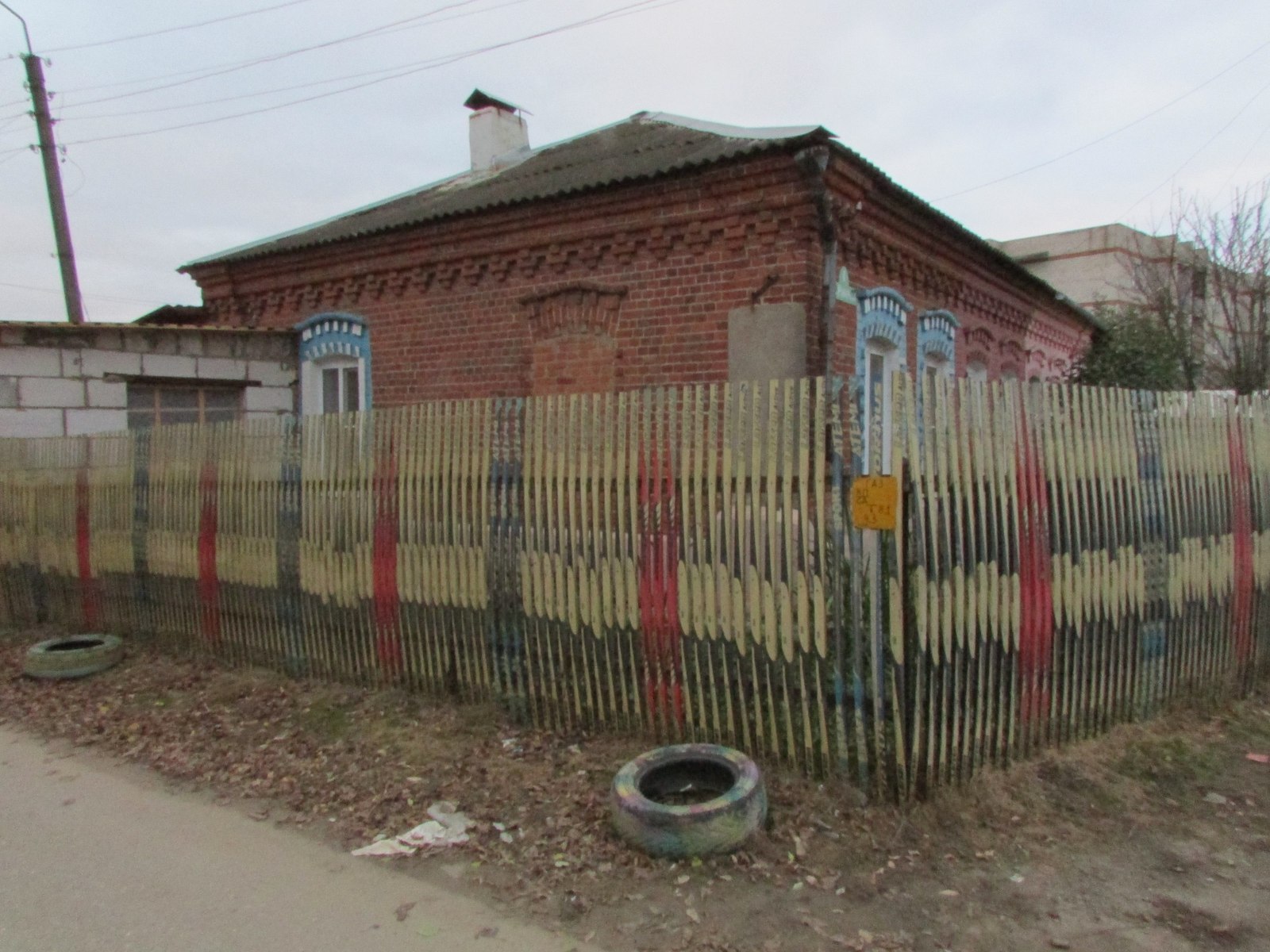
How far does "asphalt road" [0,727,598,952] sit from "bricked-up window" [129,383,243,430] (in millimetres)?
6454

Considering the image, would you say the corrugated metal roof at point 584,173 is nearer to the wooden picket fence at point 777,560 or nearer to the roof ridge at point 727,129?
the roof ridge at point 727,129

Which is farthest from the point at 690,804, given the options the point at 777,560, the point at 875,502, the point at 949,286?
the point at 949,286

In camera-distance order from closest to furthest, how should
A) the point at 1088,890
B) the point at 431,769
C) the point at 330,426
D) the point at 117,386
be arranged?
the point at 1088,890 < the point at 431,769 < the point at 330,426 < the point at 117,386

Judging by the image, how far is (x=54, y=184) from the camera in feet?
53.1

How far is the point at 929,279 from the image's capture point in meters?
10.1

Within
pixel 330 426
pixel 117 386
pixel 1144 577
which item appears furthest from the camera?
pixel 117 386

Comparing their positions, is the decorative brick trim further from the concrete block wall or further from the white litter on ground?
the white litter on ground

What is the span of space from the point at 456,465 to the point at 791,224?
151 inches

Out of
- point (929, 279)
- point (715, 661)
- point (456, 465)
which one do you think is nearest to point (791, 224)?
point (929, 279)

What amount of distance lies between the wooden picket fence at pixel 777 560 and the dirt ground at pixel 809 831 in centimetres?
24

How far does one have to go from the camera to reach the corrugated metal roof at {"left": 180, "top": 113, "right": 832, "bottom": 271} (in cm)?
808

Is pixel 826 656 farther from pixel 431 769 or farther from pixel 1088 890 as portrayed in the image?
pixel 431 769

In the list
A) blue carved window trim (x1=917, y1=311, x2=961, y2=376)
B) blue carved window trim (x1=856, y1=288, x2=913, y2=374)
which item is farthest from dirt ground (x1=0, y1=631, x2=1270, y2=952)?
blue carved window trim (x1=917, y1=311, x2=961, y2=376)

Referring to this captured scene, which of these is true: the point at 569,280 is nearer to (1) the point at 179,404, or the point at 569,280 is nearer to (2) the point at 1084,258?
(1) the point at 179,404
